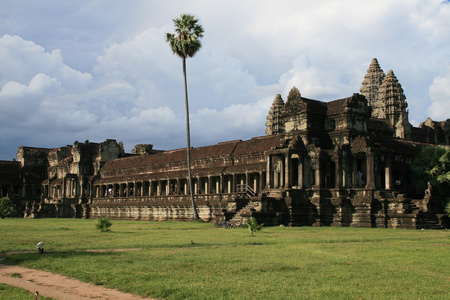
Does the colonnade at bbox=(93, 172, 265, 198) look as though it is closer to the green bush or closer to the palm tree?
the palm tree

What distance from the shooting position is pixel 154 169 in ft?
Answer: 202

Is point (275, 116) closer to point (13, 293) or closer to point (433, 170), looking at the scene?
point (433, 170)

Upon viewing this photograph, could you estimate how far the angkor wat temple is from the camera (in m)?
37.0

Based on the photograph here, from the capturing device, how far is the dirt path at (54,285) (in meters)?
11.2

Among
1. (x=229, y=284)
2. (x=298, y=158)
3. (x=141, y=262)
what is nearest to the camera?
(x=229, y=284)

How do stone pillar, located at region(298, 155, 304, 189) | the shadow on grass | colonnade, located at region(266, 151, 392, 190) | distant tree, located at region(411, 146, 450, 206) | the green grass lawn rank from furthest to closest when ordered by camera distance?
distant tree, located at region(411, 146, 450, 206), stone pillar, located at region(298, 155, 304, 189), colonnade, located at region(266, 151, 392, 190), the shadow on grass, the green grass lawn

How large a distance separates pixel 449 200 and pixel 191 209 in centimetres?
2269

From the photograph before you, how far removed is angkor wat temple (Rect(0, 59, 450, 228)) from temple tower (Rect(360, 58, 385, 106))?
16.3 m

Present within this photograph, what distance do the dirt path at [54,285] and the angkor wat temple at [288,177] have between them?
72.8 ft

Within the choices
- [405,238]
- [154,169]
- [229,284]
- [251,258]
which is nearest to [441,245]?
[405,238]

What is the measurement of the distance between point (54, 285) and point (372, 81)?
86777mm

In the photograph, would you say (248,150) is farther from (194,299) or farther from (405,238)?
(194,299)

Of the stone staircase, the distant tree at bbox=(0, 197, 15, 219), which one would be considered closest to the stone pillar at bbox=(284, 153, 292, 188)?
the stone staircase

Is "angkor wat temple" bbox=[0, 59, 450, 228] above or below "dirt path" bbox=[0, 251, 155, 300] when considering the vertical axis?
above
